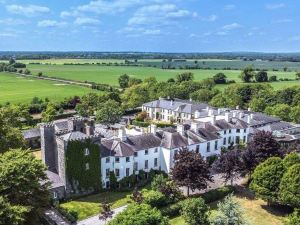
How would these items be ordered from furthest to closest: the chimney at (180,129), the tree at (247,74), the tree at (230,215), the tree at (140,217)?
the tree at (247,74), the chimney at (180,129), the tree at (230,215), the tree at (140,217)

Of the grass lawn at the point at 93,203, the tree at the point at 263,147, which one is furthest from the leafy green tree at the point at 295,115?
the grass lawn at the point at 93,203

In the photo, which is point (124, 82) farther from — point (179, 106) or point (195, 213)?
→ point (195, 213)

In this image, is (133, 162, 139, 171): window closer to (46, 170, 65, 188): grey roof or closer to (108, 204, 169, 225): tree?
(46, 170, 65, 188): grey roof

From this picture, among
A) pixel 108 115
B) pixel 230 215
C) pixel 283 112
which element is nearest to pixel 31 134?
pixel 108 115

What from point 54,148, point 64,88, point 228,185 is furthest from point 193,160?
point 64,88

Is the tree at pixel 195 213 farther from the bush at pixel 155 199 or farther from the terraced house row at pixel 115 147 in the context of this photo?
the terraced house row at pixel 115 147

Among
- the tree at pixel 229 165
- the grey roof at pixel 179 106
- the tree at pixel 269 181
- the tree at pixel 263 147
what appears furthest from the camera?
the grey roof at pixel 179 106

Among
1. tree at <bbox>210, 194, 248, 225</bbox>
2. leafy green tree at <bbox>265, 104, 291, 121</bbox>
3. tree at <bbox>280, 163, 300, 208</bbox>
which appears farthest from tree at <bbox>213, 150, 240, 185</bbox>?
leafy green tree at <bbox>265, 104, 291, 121</bbox>
